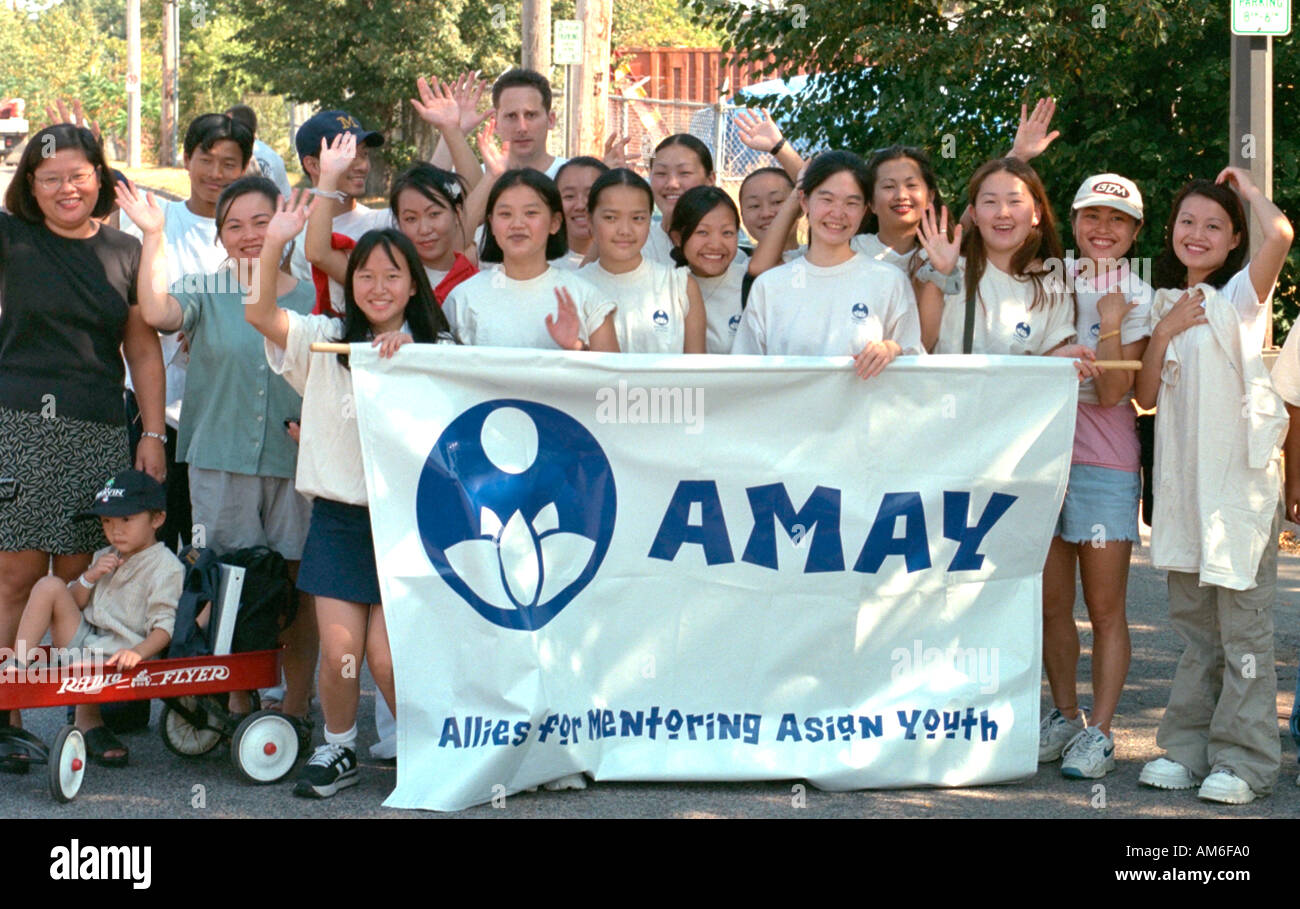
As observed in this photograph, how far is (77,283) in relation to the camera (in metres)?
5.32

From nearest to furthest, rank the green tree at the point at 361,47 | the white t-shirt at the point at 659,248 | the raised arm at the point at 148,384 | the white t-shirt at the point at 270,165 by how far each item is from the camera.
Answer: the raised arm at the point at 148,384
the white t-shirt at the point at 659,248
the white t-shirt at the point at 270,165
the green tree at the point at 361,47

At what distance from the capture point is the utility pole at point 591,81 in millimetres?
11836

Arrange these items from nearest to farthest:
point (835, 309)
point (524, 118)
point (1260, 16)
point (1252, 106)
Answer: point (835, 309) → point (524, 118) → point (1260, 16) → point (1252, 106)

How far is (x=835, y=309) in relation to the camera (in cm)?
523

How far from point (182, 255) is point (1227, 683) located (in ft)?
13.2

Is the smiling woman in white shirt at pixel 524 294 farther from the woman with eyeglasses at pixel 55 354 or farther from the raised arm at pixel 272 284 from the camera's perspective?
the woman with eyeglasses at pixel 55 354

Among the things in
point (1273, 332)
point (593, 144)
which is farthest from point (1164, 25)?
point (593, 144)

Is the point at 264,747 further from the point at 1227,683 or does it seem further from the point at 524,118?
the point at 1227,683

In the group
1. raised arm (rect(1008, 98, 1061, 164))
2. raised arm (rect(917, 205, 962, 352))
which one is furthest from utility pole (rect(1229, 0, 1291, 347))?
raised arm (rect(917, 205, 962, 352))

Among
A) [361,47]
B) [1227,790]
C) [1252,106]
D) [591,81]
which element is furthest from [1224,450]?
[361,47]

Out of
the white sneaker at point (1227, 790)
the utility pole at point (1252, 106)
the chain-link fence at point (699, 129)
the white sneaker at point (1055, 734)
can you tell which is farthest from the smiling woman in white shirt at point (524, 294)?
the chain-link fence at point (699, 129)

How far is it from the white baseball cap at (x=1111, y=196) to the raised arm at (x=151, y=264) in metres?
3.09
